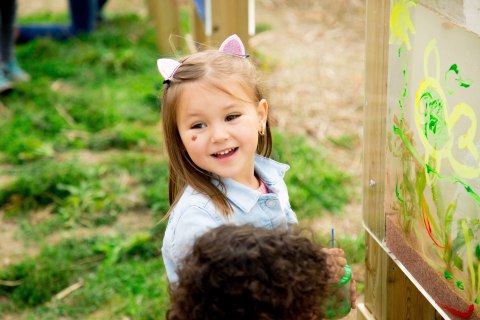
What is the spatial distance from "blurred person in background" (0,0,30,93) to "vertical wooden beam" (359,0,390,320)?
406 cm

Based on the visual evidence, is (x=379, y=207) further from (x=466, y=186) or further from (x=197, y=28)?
(x=197, y=28)

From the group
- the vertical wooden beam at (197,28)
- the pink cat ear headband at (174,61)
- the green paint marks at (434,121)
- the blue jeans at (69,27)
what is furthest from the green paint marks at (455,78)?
the blue jeans at (69,27)

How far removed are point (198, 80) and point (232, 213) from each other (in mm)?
361

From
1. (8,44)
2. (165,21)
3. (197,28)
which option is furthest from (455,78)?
(8,44)

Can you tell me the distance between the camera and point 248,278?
5.29 feet

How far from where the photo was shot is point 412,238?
2.21m

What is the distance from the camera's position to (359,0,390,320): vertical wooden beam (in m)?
2.25

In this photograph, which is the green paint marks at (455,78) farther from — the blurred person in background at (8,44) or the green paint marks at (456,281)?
the blurred person in background at (8,44)

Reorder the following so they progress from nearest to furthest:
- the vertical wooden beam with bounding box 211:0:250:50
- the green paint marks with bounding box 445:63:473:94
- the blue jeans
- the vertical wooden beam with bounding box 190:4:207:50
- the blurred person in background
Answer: the green paint marks with bounding box 445:63:473:94, the vertical wooden beam with bounding box 211:0:250:50, the vertical wooden beam with bounding box 190:4:207:50, the blurred person in background, the blue jeans

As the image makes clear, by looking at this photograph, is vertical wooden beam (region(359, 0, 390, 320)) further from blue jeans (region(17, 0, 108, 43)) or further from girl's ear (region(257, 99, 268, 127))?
blue jeans (region(17, 0, 108, 43))

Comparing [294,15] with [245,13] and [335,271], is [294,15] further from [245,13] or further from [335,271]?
[335,271]

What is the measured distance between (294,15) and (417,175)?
17.2 ft

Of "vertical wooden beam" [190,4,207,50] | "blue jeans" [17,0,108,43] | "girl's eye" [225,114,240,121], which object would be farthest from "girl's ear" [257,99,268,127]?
"blue jeans" [17,0,108,43]

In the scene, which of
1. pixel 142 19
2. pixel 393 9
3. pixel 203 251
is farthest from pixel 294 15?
pixel 203 251
